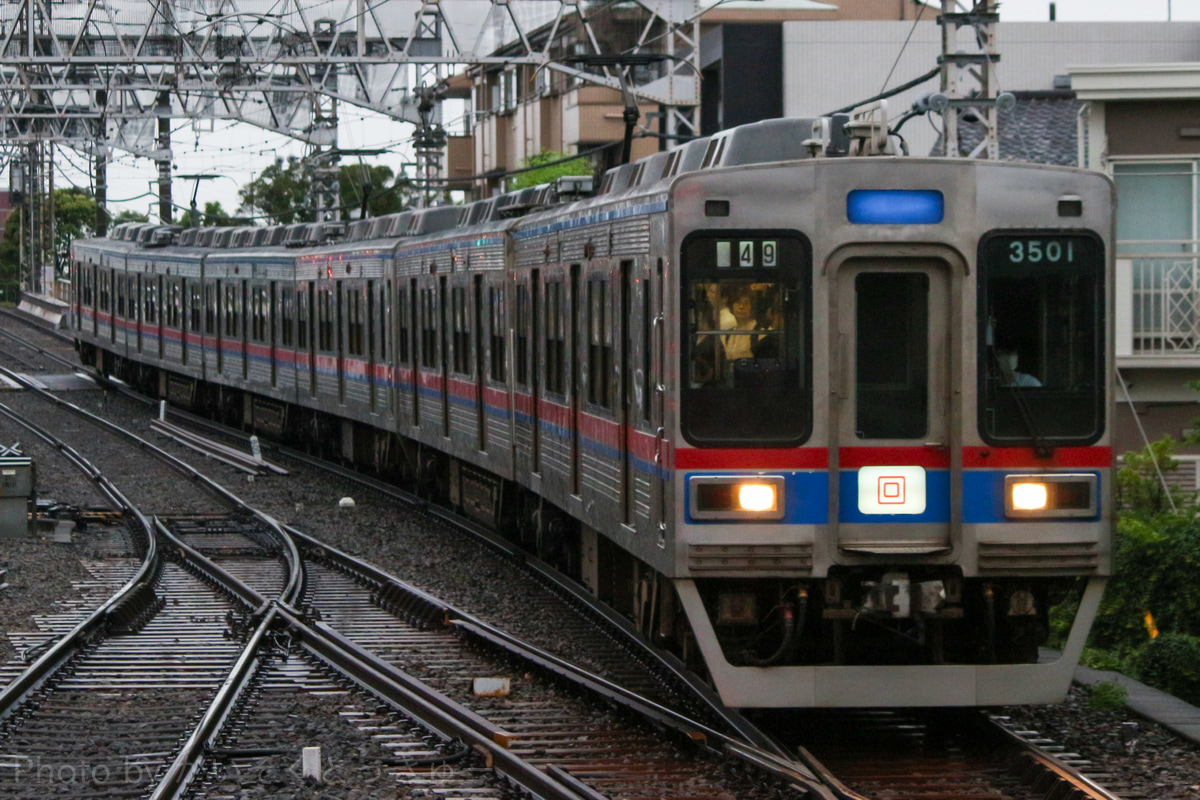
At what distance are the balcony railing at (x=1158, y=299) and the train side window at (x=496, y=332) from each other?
543 cm

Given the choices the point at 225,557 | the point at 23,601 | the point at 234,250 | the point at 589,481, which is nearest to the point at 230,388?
the point at 234,250

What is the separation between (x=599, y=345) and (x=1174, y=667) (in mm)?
3931

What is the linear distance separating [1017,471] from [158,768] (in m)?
3.77

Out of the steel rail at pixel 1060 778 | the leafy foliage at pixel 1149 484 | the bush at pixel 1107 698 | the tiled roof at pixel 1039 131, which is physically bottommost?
the bush at pixel 1107 698

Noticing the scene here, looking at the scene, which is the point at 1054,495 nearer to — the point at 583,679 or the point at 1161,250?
the point at 583,679

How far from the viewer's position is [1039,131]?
72.7ft

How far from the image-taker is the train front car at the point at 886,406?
301 inches

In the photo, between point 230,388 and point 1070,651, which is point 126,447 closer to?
point 230,388

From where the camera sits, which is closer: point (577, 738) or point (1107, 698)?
point (577, 738)

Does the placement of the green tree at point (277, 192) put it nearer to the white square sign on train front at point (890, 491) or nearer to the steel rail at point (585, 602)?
the steel rail at point (585, 602)

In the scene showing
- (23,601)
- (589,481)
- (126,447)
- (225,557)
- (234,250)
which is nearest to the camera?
(589,481)

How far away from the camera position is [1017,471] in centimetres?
772

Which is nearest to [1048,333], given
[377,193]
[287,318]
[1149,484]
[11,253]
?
[1149,484]

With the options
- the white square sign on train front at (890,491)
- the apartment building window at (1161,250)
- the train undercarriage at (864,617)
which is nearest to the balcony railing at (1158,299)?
the apartment building window at (1161,250)
